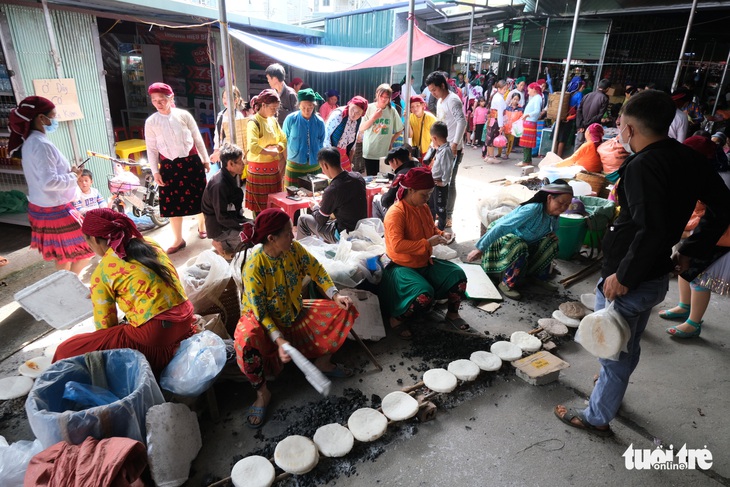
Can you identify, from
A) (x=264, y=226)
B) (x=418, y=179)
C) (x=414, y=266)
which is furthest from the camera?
(x=414, y=266)

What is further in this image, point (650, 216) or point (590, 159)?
point (590, 159)

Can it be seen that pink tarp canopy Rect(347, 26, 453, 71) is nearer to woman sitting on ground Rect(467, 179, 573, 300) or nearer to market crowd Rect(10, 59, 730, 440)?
market crowd Rect(10, 59, 730, 440)

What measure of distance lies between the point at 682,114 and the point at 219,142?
21.4 feet

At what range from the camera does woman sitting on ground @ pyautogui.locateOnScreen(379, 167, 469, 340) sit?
11.7 ft

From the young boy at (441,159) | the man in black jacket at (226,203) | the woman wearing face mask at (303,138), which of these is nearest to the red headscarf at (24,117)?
the man in black jacket at (226,203)

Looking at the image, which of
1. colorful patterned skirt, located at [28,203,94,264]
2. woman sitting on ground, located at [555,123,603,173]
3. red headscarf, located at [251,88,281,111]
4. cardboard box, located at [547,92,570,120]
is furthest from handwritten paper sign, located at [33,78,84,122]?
cardboard box, located at [547,92,570,120]

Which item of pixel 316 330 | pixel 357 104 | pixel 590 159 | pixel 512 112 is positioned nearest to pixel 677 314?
pixel 590 159

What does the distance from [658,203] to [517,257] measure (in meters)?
2.35

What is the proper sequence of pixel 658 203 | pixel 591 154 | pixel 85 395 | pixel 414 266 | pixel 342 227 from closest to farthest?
pixel 658 203 < pixel 85 395 < pixel 414 266 < pixel 342 227 < pixel 591 154

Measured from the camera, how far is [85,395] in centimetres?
237

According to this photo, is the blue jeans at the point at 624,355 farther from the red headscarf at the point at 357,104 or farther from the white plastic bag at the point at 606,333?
the red headscarf at the point at 357,104

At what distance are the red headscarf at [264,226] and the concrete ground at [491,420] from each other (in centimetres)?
114

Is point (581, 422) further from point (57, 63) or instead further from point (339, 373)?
point (57, 63)

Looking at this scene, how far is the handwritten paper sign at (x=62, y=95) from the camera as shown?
559 centimetres
